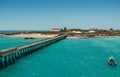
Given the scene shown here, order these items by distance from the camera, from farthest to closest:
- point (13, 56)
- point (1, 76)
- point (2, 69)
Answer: point (13, 56) < point (2, 69) < point (1, 76)

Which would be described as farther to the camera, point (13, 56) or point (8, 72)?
point (13, 56)

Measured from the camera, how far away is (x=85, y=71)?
37969mm

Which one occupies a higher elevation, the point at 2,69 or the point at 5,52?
the point at 5,52

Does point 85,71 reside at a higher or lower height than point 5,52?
lower

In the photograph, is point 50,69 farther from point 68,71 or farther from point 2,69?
point 2,69

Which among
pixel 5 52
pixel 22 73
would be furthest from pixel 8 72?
pixel 5 52

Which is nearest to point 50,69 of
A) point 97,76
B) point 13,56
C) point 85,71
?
point 85,71

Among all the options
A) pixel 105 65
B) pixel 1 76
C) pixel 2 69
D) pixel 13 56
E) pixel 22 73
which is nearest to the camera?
pixel 1 76

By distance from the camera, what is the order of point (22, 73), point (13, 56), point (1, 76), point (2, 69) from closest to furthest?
point (1, 76) < point (22, 73) < point (2, 69) < point (13, 56)

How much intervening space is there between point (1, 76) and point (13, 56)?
1532 cm

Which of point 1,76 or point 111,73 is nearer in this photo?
point 1,76

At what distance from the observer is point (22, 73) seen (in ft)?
120

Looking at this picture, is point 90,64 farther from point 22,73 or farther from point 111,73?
point 22,73

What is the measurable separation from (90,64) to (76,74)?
924cm
